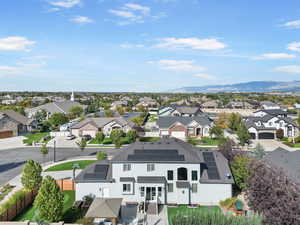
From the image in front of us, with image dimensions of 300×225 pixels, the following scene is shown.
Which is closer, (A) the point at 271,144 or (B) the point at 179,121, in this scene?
(A) the point at 271,144


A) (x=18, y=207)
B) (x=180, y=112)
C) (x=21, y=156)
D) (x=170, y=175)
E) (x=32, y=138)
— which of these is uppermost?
(x=180, y=112)

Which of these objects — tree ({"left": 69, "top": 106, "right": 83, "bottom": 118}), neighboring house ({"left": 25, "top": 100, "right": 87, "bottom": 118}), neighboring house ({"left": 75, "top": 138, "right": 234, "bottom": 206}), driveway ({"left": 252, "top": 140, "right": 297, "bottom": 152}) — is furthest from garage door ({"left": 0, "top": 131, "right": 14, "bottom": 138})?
driveway ({"left": 252, "top": 140, "right": 297, "bottom": 152})

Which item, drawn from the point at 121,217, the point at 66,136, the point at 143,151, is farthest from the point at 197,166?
the point at 66,136

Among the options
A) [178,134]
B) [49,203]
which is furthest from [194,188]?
[178,134]

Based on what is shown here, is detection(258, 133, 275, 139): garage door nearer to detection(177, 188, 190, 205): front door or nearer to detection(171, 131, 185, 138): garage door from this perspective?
detection(171, 131, 185, 138): garage door

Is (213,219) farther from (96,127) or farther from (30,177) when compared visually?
(96,127)

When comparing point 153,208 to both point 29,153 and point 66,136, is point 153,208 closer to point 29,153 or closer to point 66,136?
point 29,153

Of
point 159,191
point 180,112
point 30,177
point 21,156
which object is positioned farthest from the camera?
point 180,112

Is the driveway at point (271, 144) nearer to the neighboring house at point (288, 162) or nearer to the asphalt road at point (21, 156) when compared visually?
the neighboring house at point (288, 162)
